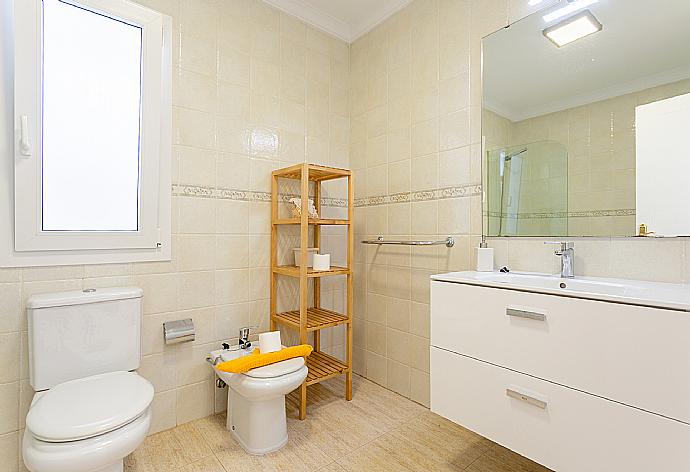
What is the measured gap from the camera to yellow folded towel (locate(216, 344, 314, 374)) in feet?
5.35

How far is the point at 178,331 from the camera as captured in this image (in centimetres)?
190

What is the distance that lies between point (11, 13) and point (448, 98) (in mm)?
2075

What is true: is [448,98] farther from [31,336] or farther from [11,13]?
[31,336]

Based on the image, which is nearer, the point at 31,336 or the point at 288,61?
the point at 31,336

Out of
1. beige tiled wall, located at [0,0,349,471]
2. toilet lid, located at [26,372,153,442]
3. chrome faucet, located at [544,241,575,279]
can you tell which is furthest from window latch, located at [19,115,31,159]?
chrome faucet, located at [544,241,575,279]

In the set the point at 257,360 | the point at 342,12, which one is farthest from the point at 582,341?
the point at 342,12

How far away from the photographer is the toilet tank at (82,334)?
148cm

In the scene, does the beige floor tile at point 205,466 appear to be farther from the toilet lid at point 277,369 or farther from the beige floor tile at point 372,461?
the beige floor tile at point 372,461

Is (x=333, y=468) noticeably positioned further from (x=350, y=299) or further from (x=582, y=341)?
(x=582, y=341)

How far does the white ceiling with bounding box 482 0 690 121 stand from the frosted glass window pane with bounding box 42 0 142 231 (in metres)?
1.85

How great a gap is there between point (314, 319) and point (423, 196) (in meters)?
1.01

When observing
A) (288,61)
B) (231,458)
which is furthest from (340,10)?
(231,458)

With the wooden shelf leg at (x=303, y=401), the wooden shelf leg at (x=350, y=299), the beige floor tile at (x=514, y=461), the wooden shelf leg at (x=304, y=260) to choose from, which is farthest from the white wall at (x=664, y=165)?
the wooden shelf leg at (x=303, y=401)

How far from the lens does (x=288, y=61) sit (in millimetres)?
2410
